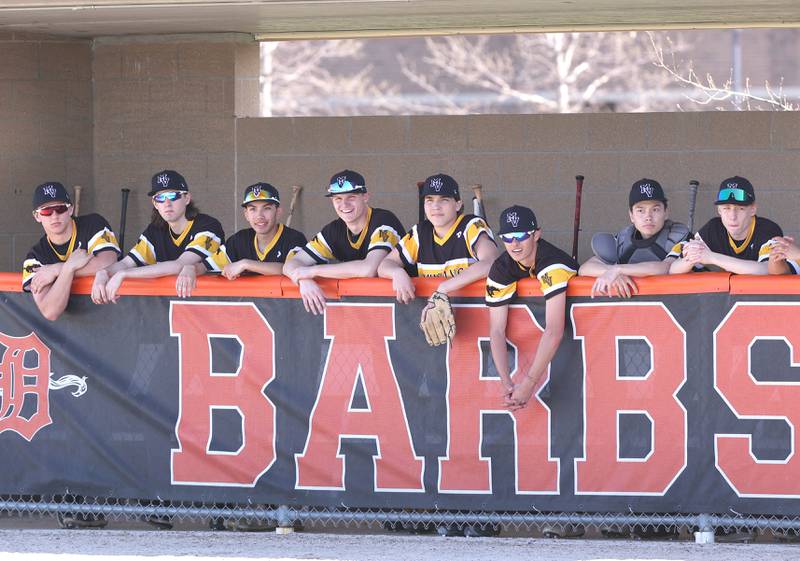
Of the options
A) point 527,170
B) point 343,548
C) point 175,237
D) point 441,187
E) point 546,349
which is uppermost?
point 527,170

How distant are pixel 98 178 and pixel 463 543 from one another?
226 inches

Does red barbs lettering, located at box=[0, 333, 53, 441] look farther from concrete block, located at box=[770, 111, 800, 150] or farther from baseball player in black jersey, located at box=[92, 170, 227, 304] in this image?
concrete block, located at box=[770, 111, 800, 150]

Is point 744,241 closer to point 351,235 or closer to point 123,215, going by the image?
point 351,235

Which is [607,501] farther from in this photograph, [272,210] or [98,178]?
[98,178]

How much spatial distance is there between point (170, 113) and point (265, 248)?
388 centimetres

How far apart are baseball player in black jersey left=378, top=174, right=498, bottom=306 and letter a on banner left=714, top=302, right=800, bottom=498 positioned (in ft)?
3.86

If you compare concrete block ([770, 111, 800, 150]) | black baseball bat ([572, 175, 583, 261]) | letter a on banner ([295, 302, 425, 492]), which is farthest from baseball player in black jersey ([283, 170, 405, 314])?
concrete block ([770, 111, 800, 150])

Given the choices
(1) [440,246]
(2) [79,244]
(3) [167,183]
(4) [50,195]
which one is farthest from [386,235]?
(4) [50,195]

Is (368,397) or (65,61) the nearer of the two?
(368,397)

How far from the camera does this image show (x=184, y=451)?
21.5ft

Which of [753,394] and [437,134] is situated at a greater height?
[437,134]

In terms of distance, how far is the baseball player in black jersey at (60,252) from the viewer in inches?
259

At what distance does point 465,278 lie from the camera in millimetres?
6152

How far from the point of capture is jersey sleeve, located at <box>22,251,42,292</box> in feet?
21.8
